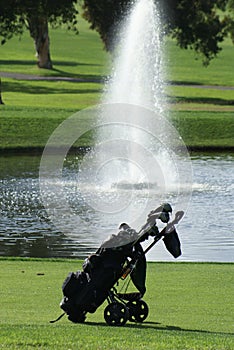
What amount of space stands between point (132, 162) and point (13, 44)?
6232 cm

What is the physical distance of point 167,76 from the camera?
64.5 meters

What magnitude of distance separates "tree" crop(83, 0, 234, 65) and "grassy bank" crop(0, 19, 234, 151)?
2.48 metres

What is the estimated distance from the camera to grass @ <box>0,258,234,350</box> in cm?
802

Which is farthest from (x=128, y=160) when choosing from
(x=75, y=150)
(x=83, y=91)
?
(x=83, y=91)

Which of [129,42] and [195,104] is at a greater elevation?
[129,42]

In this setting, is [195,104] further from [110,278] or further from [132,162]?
[110,278]

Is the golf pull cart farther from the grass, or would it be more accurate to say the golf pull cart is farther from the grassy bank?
the grassy bank

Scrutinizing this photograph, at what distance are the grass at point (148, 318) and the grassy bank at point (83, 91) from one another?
18.6m

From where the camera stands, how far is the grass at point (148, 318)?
26.3ft

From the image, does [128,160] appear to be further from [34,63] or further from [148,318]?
[34,63]

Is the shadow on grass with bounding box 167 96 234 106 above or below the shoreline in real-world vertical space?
below

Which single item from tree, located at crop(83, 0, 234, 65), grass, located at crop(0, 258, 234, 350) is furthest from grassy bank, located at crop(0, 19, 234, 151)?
grass, located at crop(0, 258, 234, 350)

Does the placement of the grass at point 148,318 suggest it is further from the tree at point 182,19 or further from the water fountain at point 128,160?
the tree at point 182,19

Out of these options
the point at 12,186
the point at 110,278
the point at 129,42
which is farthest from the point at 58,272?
the point at 129,42
